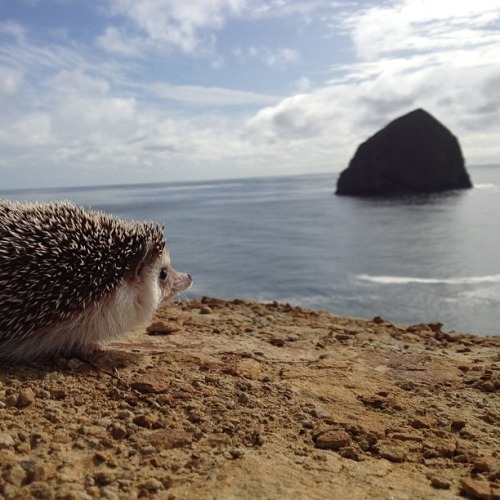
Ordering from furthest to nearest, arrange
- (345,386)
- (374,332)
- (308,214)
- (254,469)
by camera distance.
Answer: (308,214) < (374,332) < (345,386) < (254,469)

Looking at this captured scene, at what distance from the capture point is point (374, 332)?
31.7 feet

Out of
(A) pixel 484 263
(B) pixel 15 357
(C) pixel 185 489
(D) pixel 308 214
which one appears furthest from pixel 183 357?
(D) pixel 308 214

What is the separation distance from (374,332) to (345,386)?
347cm

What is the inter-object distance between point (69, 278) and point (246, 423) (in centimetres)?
253

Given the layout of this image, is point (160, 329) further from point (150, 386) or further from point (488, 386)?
point (488, 386)

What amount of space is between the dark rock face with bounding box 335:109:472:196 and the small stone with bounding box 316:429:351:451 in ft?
318

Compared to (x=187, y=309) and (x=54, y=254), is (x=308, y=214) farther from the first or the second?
(x=54, y=254)

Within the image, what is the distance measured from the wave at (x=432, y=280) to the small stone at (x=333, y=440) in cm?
2176

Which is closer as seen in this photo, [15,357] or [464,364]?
[15,357]

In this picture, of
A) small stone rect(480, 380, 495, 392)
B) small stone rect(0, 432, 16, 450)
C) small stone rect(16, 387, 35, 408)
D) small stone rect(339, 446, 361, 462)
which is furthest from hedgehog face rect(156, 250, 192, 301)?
small stone rect(480, 380, 495, 392)

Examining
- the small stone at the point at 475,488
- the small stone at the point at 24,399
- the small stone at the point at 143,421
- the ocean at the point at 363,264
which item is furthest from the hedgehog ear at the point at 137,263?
the ocean at the point at 363,264

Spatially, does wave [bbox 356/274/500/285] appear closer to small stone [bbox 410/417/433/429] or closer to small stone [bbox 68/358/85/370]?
small stone [bbox 410/417/433/429]

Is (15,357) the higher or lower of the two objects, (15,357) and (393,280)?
the higher

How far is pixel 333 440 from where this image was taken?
4.82m
